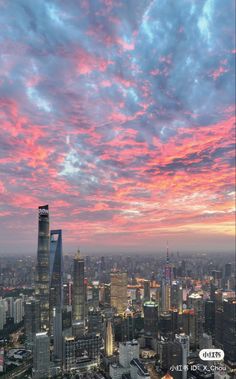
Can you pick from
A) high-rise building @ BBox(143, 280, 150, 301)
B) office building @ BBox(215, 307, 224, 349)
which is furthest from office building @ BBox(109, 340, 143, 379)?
high-rise building @ BBox(143, 280, 150, 301)

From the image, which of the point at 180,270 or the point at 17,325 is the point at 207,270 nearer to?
the point at 180,270

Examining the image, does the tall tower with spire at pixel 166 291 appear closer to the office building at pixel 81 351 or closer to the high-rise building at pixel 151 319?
the high-rise building at pixel 151 319

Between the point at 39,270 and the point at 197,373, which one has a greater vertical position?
the point at 39,270

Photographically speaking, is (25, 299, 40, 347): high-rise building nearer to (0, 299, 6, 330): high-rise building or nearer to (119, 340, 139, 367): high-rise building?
(0, 299, 6, 330): high-rise building

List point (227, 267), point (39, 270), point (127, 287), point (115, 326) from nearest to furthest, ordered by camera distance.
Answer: point (115, 326) → point (39, 270) → point (127, 287) → point (227, 267)

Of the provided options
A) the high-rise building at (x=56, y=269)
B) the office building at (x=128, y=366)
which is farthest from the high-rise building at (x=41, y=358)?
the high-rise building at (x=56, y=269)

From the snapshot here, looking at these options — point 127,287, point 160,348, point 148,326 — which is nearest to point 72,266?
point 127,287
